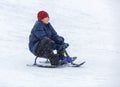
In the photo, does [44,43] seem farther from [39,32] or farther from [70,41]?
[70,41]

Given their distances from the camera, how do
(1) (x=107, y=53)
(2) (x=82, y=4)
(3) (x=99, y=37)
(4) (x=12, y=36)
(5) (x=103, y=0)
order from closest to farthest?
(1) (x=107, y=53) → (4) (x=12, y=36) → (3) (x=99, y=37) → (2) (x=82, y=4) → (5) (x=103, y=0)

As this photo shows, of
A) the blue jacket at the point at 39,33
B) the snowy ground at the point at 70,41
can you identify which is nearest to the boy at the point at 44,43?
the blue jacket at the point at 39,33

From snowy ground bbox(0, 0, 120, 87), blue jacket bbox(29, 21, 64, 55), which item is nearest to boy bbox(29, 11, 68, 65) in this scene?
blue jacket bbox(29, 21, 64, 55)

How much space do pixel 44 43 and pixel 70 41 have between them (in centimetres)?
425

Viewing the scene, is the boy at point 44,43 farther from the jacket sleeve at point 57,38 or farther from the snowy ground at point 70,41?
the snowy ground at point 70,41

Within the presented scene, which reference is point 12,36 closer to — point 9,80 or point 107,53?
point 107,53

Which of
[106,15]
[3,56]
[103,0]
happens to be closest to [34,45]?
[3,56]

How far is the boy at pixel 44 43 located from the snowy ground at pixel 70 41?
368 millimetres

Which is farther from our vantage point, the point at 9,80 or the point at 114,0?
the point at 114,0

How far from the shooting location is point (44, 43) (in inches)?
446

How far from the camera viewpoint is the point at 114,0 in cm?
2616

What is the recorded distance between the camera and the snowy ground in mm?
9914

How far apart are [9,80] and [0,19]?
344 inches

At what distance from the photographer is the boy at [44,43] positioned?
11.4 metres
